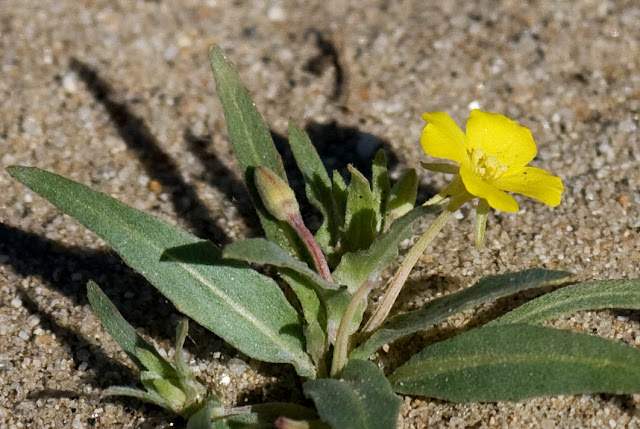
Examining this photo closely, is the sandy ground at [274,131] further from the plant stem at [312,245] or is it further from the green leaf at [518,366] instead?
the plant stem at [312,245]

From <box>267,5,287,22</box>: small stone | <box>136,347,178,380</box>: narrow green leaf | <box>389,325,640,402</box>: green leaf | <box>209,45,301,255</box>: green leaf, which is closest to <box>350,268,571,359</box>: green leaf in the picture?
<box>389,325,640,402</box>: green leaf

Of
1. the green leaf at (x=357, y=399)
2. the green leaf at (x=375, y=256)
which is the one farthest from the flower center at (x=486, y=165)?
the green leaf at (x=357, y=399)

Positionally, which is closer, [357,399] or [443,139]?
[357,399]

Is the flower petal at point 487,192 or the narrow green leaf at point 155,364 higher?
the flower petal at point 487,192

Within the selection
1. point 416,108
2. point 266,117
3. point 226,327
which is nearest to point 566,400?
point 226,327

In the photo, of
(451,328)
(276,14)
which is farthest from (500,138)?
(276,14)

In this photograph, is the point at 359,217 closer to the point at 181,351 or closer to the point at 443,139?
the point at 443,139
